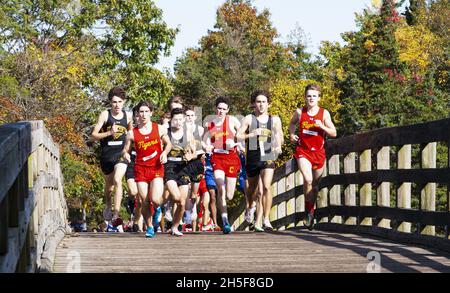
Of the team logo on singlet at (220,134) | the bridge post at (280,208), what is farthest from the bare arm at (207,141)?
the bridge post at (280,208)

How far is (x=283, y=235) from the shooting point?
1405 centimetres

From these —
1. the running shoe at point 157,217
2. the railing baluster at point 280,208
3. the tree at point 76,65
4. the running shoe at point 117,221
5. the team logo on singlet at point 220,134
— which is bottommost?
the running shoe at point 117,221

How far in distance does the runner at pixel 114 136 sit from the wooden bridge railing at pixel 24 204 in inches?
170

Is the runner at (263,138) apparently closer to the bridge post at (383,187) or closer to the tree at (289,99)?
the bridge post at (383,187)

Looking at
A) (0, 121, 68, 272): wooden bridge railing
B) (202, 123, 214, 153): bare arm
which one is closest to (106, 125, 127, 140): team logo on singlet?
(202, 123, 214, 153): bare arm

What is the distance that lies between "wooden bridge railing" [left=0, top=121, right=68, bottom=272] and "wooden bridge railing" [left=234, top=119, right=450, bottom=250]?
3729 millimetres

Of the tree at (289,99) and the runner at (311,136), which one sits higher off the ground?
the tree at (289,99)

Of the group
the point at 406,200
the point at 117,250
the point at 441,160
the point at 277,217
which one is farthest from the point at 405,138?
the point at 441,160

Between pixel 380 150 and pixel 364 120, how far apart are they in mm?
58238

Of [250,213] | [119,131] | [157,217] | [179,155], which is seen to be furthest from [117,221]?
[250,213]

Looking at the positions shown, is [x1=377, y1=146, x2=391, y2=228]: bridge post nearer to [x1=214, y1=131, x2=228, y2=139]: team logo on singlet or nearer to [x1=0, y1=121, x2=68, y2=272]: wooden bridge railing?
[x1=214, y1=131, x2=228, y2=139]: team logo on singlet

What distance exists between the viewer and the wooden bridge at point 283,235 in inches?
272

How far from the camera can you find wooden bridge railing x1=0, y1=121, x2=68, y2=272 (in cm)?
545

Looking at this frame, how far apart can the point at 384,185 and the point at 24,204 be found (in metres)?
7.06
